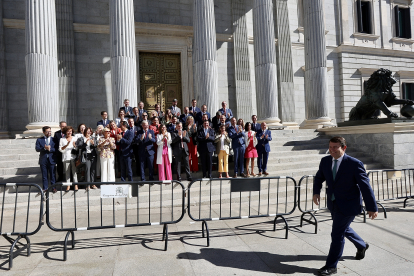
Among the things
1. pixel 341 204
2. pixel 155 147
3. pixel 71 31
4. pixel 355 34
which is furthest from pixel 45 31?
pixel 355 34

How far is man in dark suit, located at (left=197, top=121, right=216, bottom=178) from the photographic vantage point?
901cm

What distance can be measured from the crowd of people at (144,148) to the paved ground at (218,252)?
272cm

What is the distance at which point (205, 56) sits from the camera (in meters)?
12.7

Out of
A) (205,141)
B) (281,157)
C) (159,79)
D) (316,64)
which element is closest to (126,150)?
(205,141)

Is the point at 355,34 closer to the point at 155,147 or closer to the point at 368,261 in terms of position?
the point at 155,147

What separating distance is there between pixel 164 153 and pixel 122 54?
5.21 metres

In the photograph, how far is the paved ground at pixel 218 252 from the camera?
3941 millimetres

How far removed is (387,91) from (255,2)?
7.62m

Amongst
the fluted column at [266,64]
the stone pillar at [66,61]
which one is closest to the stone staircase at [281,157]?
the fluted column at [266,64]

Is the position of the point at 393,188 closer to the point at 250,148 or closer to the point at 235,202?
the point at 250,148

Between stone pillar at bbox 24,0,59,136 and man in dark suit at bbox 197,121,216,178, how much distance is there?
19.3 feet

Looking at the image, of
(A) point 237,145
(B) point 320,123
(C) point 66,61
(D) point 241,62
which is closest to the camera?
(A) point 237,145

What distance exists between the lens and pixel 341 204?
378 centimetres

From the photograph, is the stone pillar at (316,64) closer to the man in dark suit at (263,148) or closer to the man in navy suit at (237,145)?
the man in dark suit at (263,148)
